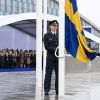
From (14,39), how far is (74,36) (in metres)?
29.4

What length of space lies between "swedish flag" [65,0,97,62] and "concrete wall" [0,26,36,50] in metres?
27.3

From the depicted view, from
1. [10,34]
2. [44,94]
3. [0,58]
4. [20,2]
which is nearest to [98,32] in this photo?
[20,2]

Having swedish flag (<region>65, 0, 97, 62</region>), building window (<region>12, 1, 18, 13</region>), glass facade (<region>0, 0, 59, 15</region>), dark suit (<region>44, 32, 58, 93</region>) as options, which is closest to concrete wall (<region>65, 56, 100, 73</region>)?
dark suit (<region>44, 32, 58, 93</region>)

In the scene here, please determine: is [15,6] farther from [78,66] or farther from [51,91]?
[51,91]

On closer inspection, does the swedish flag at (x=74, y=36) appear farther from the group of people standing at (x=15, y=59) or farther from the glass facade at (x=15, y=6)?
the glass facade at (x=15, y=6)

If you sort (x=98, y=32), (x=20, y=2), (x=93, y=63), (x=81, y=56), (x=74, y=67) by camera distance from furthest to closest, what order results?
1. (x=98, y=32)
2. (x=20, y=2)
3. (x=93, y=63)
4. (x=74, y=67)
5. (x=81, y=56)

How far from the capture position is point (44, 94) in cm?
1053

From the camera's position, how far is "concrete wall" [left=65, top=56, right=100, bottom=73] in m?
25.8

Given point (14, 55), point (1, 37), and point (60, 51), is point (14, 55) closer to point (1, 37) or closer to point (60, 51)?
point (1, 37)

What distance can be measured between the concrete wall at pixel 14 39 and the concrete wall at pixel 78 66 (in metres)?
10.7

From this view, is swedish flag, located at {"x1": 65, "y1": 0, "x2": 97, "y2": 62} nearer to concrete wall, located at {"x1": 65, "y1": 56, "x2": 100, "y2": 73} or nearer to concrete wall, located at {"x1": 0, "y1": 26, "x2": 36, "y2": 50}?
concrete wall, located at {"x1": 65, "y1": 56, "x2": 100, "y2": 73}

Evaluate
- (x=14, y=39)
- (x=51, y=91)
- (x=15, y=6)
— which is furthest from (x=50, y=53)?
(x=15, y=6)

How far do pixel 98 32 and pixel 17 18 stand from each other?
268 feet

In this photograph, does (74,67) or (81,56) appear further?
(74,67)
